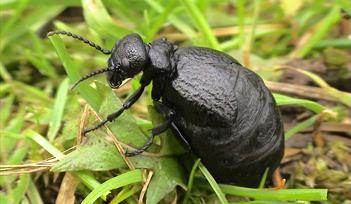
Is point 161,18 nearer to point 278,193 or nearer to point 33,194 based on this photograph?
point 33,194

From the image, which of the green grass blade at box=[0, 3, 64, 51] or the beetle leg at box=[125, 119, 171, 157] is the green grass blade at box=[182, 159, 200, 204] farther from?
the green grass blade at box=[0, 3, 64, 51]

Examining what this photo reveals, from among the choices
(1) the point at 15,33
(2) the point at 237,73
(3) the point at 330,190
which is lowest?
(3) the point at 330,190

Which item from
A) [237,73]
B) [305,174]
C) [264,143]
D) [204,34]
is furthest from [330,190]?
[204,34]

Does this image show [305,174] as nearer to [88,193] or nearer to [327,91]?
[327,91]

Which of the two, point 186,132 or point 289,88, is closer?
point 186,132

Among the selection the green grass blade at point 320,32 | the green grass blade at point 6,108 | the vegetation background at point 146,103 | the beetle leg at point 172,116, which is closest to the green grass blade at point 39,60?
the vegetation background at point 146,103

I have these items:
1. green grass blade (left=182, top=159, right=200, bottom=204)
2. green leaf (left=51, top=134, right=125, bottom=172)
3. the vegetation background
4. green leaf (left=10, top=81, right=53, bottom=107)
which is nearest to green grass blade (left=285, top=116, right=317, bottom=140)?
the vegetation background

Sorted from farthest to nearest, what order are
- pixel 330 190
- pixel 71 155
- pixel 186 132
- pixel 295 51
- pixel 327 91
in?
pixel 295 51 → pixel 327 91 → pixel 330 190 → pixel 186 132 → pixel 71 155
